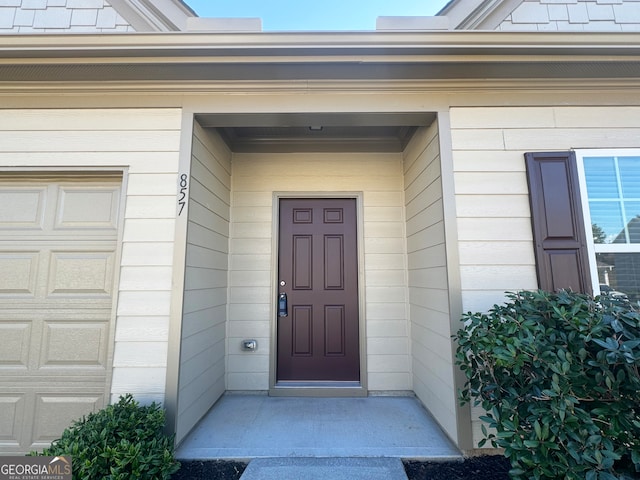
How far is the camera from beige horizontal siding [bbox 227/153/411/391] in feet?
9.61

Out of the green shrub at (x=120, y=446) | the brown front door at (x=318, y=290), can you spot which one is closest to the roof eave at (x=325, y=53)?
the brown front door at (x=318, y=290)

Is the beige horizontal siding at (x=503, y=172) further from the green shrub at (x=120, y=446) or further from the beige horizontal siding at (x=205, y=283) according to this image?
the green shrub at (x=120, y=446)

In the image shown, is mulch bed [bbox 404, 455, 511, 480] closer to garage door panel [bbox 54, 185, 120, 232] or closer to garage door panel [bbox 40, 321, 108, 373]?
garage door panel [bbox 40, 321, 108, 373]

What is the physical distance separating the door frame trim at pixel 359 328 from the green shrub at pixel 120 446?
1.22 meters

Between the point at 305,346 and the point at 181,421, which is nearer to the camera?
the point at 181,421

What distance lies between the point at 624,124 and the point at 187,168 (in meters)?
3.22

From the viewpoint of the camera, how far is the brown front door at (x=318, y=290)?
2.95m

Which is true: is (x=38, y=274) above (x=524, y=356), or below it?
above

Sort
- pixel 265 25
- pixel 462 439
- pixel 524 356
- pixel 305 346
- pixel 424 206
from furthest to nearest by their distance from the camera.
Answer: pixel 305 346
pixel 424 206
pixel 265 25
pixel 462 439
pixel 524 356

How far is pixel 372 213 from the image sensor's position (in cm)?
308

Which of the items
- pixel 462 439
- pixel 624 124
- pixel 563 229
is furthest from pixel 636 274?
pixel 462 439

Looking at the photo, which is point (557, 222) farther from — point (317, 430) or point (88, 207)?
point (88, 207)

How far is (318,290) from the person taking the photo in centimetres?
304

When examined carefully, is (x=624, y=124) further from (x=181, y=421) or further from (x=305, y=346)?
(x=181, y=421)
